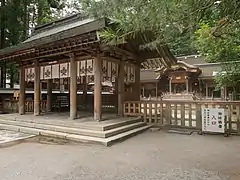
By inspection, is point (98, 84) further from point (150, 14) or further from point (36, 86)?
point (150, 14)

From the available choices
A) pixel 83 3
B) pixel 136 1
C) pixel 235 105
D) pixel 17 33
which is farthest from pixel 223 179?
pixel 17 33

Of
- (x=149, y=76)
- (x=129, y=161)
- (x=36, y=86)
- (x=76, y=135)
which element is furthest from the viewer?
(x=149, y=76)

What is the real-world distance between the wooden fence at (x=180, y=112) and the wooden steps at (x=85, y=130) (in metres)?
0.55

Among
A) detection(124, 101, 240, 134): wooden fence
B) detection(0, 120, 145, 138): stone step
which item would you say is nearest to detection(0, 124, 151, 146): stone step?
detection(0, 120, 145, 138): stone step

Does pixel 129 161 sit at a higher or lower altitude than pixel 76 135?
lower

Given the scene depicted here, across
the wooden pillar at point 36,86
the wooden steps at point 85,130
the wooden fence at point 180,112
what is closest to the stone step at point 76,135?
the wooden steps at point 85,130

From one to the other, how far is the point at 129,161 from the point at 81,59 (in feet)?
15.6

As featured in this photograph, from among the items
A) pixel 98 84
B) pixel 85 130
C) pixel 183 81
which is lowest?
pixel 85 130

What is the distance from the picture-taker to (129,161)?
4.53 m

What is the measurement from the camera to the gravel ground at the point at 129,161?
148 inches

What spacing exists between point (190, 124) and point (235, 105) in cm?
157

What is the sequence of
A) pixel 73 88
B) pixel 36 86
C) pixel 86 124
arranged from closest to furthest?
pixel 86 124
pixel 73 88
pixel 36 86

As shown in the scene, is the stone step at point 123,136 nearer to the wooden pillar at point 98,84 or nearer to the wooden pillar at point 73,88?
the wooden pillar at point 98,84

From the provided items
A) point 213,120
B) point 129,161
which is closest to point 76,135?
point 129,161
